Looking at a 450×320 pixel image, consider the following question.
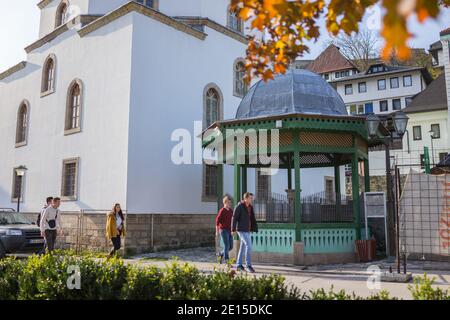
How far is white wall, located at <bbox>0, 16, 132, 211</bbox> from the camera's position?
54.7 ft

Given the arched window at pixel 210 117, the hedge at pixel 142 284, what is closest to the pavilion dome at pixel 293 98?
the arched window at pixel 210 117

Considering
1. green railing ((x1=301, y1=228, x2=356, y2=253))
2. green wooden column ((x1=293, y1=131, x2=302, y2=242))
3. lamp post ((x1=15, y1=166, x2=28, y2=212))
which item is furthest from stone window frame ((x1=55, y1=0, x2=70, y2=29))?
green railing ((x1=301, y1=228, x2=356, y2=253))

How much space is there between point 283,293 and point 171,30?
15.4m

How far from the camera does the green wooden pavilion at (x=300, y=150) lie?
11.6m

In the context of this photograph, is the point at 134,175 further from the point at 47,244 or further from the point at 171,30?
the point at 171,30

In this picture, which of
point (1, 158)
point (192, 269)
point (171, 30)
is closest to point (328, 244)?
point (192, 269)

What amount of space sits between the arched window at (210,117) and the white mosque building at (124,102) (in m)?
0.05

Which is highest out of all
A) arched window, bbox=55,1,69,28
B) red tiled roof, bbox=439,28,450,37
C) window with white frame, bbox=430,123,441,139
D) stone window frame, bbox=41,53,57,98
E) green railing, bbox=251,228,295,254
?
red tiled roof, bbox=439,28,450,37

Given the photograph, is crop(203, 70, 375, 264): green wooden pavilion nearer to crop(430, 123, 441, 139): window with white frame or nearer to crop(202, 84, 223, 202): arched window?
crop(202, 84, 223, 202): arched window

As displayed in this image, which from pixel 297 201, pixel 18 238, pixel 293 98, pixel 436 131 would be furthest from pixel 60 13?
pixel 436 131

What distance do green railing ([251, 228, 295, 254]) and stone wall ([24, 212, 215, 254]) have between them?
204 inches

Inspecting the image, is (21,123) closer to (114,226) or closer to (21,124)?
(21,124)

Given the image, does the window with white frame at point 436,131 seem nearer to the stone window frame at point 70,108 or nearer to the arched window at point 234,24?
the arched window at point 234,24

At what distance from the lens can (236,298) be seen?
4.62 m
